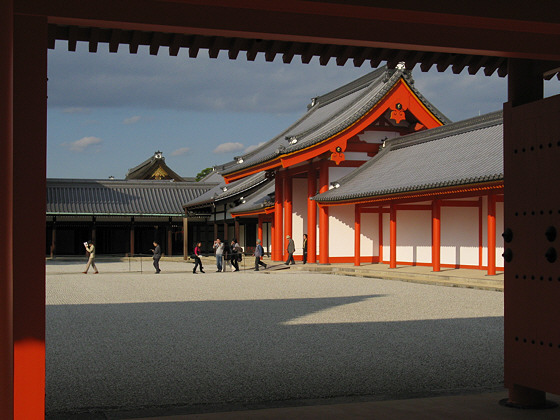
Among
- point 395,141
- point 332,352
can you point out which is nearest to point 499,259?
point 395,141

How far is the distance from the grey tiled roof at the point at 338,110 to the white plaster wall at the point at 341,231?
3120mm

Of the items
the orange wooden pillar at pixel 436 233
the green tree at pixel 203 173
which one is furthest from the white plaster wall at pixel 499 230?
the green tree at pixel 203 173

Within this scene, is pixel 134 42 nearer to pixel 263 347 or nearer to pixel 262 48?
pixel 262 48

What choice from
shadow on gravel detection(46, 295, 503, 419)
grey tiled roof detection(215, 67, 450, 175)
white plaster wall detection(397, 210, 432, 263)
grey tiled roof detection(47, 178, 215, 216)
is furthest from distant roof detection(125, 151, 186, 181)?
shadow on gravel detection(46, 295, 503, 419)

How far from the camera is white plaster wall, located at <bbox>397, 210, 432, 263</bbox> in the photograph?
81.6ft

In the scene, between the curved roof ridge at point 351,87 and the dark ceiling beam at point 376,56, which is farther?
the curved roof ridge at point 351,87

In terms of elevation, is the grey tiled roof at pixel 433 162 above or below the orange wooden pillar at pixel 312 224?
above

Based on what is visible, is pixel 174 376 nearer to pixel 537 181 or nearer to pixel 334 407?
pixel 334 407

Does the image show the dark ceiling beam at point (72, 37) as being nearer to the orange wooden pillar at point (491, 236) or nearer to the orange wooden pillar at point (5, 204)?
the orange wooden pillar at point (5, 204)

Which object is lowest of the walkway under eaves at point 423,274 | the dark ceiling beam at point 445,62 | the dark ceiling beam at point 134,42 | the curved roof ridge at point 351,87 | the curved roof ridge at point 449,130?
the walkway under eaves at point 423,274

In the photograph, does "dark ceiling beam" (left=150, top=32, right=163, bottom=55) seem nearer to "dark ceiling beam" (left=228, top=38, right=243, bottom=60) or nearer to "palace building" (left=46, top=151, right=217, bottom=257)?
"dark ceiling beam" (left=228, top=38, right=243, bottom=60)

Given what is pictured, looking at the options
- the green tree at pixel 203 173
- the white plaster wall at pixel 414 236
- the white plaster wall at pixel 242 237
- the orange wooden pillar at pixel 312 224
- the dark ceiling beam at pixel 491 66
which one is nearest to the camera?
the dark ceiling beam at pixel 491 66

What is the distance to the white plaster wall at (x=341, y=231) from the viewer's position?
27.2 metres

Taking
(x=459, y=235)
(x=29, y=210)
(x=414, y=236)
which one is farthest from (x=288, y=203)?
(x=29, y=210)
